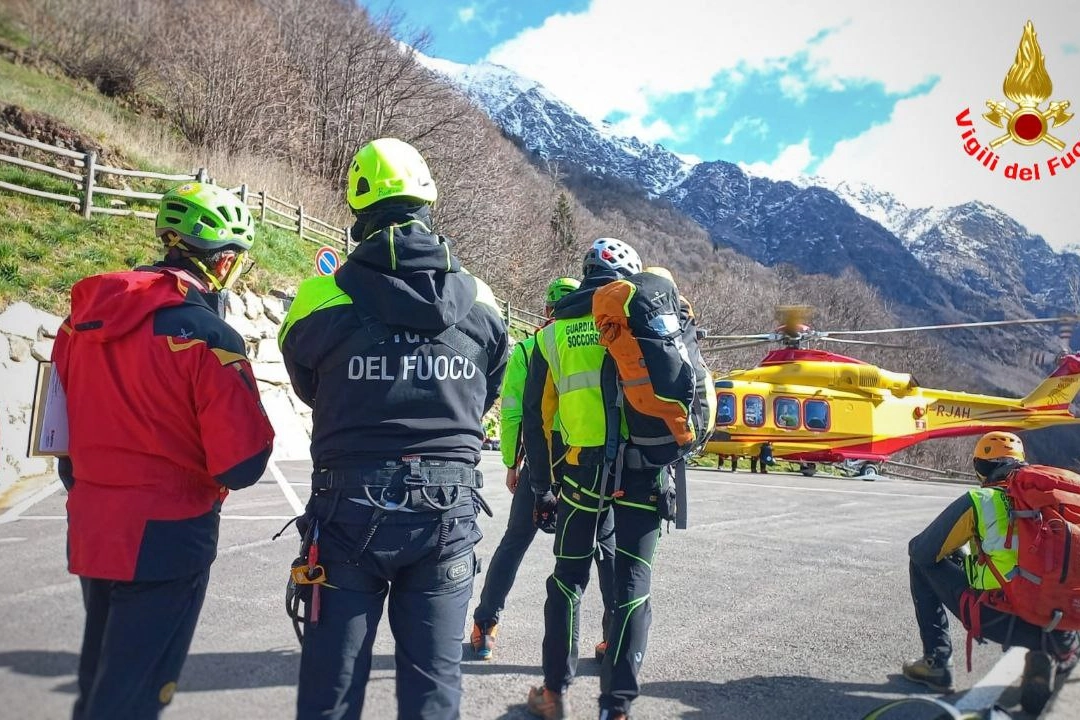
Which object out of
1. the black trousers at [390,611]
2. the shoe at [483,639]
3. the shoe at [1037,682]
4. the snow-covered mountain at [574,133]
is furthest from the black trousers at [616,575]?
the snow-covered mountain at [574,133]

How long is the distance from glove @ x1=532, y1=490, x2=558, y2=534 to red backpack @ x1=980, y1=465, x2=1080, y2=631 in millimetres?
2250

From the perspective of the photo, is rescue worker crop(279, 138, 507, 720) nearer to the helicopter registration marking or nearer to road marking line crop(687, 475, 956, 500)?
road marking line crop(687, 475, 956, 500)

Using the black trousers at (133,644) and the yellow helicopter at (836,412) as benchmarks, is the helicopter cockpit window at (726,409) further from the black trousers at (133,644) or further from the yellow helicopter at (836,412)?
the black trousers at (133,644)

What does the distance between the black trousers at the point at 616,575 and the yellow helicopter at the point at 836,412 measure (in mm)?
17137

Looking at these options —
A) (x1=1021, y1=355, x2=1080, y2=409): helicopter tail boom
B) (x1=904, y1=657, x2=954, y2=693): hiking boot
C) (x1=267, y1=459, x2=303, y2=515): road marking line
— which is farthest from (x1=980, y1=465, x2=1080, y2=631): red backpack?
(x1=1021, y1=355, x2=1080, y2=409): helicopter tail boom

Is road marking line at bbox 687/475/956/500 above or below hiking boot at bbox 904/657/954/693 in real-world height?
above

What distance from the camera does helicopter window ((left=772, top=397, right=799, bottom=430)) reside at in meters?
20.3

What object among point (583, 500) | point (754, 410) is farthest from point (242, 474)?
point (754, 410)

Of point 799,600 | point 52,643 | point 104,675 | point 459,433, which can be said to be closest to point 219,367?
point 459,433

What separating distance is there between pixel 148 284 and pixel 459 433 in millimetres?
1095

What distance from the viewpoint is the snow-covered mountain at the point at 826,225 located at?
117312mm

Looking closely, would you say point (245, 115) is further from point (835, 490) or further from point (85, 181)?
point (835, 490)

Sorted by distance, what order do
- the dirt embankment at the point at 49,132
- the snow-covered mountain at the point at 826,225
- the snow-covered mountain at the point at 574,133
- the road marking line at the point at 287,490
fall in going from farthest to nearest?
the snow-covered mountain at the point at 574,133
the snow-covered mountain at the point at 826,225
the dirt embankment at the point at 49,132
the road marking line at the point at 287,490

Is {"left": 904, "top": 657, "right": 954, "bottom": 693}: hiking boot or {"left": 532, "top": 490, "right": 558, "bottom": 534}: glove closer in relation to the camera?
{"left": 532, "top": 490, "right": 558, "bottom": 534}: glove
